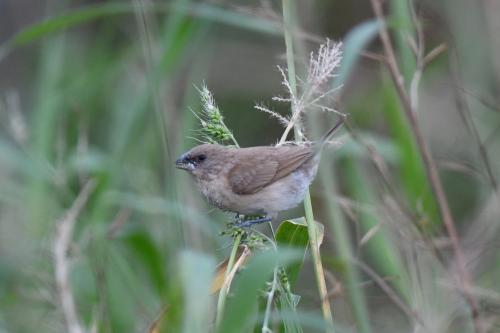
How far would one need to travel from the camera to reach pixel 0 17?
10023mm

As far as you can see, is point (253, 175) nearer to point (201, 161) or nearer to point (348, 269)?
point (201, 161)

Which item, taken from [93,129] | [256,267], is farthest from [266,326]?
[93,129]

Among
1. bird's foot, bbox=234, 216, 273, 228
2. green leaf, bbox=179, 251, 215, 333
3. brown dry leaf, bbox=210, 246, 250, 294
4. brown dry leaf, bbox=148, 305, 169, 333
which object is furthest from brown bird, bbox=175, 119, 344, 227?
green leaf, bbox=179, 251, 215, 333

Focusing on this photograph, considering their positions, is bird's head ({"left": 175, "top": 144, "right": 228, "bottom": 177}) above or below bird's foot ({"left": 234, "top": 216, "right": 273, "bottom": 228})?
above

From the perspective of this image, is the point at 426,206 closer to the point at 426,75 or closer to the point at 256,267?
the point at 256,267

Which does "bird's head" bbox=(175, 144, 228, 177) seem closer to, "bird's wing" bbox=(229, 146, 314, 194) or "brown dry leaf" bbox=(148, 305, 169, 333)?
"bird's wing" bbox=(229, 146, 314, 194)

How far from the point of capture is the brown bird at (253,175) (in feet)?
13.7

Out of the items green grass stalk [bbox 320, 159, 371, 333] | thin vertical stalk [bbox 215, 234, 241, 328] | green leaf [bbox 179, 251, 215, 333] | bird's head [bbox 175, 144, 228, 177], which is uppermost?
bird's head [bbox 175, 144, 228, 177]

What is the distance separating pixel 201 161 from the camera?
4305mm

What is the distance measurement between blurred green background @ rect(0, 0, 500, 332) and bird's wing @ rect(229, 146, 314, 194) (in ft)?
0.66

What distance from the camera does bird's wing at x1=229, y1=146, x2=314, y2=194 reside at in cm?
420

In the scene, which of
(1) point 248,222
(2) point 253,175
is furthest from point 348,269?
(2) point 253,175

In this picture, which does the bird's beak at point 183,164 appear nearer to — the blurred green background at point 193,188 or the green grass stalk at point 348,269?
the blurred green background at point 193,188

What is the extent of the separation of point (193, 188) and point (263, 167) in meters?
2.46
